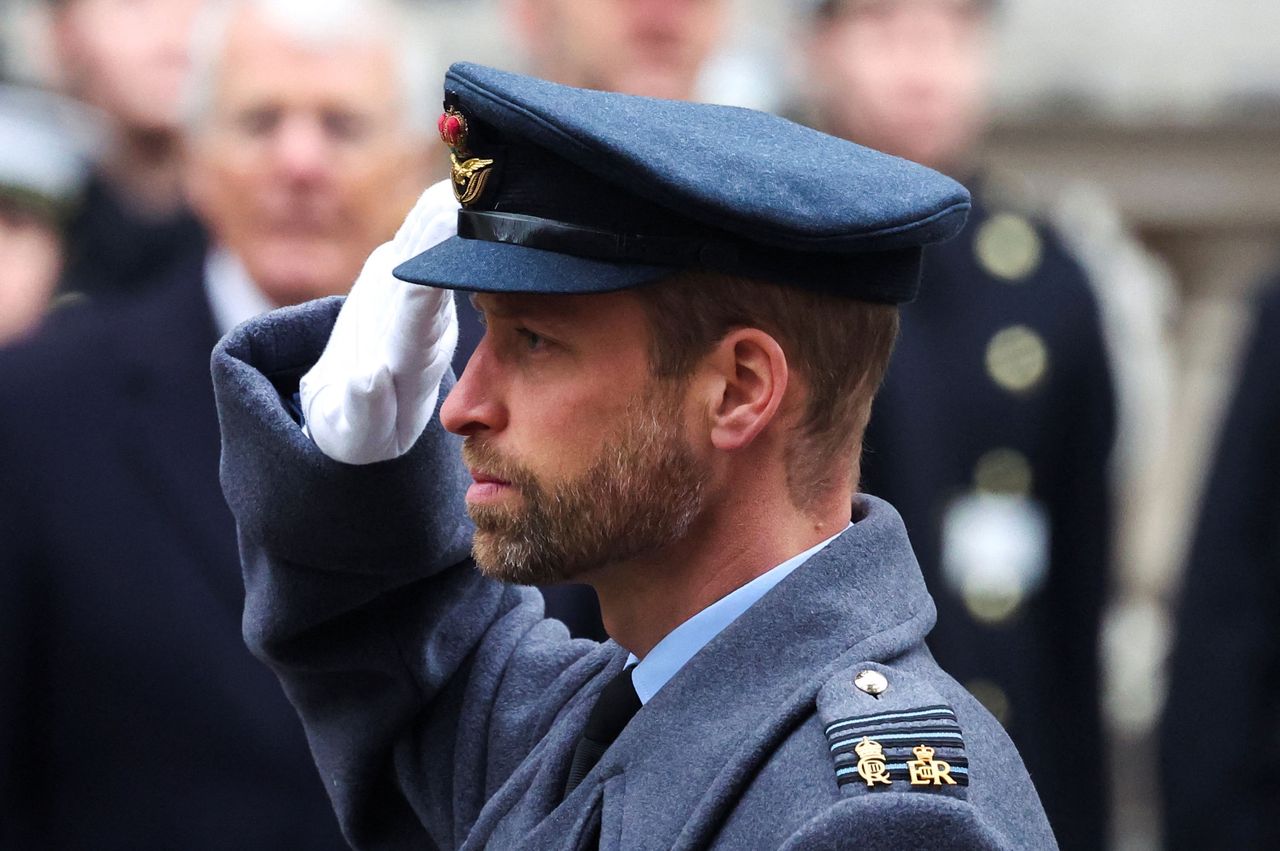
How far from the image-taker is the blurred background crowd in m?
4.36

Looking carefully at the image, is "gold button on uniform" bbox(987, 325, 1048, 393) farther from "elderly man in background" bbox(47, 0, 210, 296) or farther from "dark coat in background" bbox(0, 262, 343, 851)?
"elderly man in background" bbox(47, 0, 210, 296)

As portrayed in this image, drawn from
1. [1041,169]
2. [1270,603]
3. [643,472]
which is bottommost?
[1041,169]

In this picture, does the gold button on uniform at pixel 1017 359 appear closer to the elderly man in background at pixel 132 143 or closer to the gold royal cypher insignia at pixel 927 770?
the elderly man in background at pixel 132 143

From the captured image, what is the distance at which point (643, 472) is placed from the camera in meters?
2.83

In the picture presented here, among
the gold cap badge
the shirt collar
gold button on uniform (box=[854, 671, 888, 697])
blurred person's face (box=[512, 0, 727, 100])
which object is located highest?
the gold cap badge

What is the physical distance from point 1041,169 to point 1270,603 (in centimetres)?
784

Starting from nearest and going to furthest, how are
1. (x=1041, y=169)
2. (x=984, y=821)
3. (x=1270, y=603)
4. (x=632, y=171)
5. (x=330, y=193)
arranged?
(x=984, y=821)
(x=632, y=171)
(x=330, y=193)
(x=1270, y=603)
(x=1041, y=169)

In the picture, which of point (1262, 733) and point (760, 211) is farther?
point (1262, 733)

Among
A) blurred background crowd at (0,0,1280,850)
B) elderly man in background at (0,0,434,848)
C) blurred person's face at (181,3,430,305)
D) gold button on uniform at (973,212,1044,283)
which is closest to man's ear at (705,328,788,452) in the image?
blurred background crowd at (0,0,1280,850)

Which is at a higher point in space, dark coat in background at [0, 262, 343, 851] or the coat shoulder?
the coat shoulder

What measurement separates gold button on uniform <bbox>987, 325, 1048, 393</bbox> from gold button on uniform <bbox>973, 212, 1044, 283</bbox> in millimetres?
159

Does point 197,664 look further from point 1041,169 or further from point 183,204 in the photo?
point 1041,169

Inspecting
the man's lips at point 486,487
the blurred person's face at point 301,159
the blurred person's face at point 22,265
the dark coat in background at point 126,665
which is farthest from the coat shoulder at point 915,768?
the blurred person's face at point 22,265

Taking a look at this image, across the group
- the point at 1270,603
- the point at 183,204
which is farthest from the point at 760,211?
the point at 183,204
